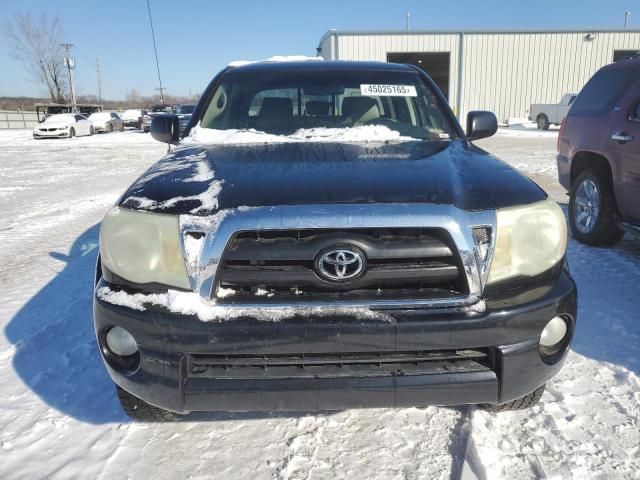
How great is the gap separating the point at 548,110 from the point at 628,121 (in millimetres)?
23063

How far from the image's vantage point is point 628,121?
446 centimetres

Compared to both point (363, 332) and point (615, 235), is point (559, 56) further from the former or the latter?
point (363, 332)

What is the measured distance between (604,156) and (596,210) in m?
0.51

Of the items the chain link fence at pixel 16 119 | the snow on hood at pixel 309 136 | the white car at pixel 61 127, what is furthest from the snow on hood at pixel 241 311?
the chain link fence at pixel 16 119

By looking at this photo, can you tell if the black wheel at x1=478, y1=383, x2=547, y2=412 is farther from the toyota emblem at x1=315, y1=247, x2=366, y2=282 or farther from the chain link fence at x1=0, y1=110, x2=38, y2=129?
the chain link fence at x1=0, y1=110, x2=38, y2=129

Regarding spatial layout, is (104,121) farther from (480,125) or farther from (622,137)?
(480,125)

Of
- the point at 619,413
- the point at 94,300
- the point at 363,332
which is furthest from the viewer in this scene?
the point at 619,413

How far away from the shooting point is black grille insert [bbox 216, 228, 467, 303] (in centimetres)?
183

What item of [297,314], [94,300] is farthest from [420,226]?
[94,300]

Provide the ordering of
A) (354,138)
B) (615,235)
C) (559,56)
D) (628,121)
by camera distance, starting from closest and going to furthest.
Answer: (354,138) → (628,121) → (615,235) → (559,56)

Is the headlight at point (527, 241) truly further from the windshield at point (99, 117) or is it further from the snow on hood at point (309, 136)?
the windshield at point (99, 117)

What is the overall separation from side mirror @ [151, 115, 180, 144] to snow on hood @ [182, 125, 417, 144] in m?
0.33

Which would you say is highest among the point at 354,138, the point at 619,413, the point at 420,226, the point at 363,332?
the point at 354,138

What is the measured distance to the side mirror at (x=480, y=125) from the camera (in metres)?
3.31
